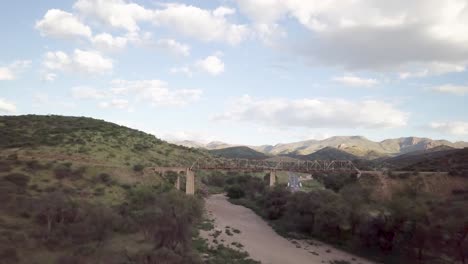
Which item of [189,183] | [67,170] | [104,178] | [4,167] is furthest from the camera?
[189,183]

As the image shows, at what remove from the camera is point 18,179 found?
42156 mm

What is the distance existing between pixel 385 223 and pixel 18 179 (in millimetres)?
38770

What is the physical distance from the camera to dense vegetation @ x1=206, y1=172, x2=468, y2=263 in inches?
1142

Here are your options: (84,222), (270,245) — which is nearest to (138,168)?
(84,222)

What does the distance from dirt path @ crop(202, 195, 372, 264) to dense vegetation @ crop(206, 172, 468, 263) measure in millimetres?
1815

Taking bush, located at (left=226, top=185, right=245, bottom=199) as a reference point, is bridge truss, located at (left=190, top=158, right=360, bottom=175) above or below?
above

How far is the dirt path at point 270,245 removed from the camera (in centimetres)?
3160

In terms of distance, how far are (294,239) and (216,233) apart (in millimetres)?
8325

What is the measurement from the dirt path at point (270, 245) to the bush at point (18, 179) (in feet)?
69.0

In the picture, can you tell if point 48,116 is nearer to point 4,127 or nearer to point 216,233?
point 4,127

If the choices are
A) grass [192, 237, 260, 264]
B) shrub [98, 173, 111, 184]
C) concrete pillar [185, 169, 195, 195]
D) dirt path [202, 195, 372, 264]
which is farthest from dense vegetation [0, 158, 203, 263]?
concrete pillar [185, 169, 195, 195]

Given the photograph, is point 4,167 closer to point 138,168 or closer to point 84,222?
point 138,168

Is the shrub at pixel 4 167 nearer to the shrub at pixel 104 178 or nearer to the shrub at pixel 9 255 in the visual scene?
the shrub at pixel 104 178

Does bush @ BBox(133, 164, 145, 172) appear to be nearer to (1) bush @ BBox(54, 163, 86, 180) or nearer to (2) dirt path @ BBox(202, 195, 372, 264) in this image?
(1) bush @ BBox(54, 163, 86, 180)
